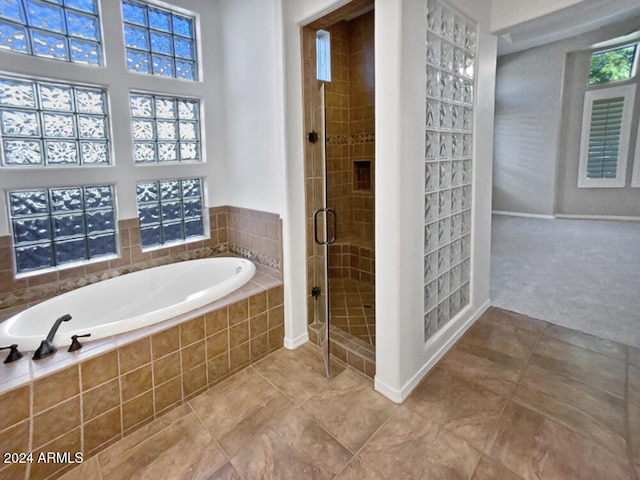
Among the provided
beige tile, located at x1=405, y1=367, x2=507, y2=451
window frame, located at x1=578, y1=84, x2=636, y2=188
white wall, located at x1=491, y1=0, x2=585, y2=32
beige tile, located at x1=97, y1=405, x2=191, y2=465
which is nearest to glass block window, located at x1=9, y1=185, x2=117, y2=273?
beige tile, located at x1=97, y1=405, x2=191, y2=465

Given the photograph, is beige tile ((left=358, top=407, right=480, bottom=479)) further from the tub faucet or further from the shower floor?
the tub faucet

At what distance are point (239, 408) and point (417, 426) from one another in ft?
3.23

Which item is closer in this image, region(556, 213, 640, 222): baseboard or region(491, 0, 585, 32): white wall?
region(491, 0, 585, 32): white wall

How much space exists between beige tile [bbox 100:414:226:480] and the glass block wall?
146cm

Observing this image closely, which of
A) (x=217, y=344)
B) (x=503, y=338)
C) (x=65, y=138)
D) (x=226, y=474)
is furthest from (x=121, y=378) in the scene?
(x=503, y=338)

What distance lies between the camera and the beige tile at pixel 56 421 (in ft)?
4.84

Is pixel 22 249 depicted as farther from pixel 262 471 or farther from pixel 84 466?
pixel 262 471

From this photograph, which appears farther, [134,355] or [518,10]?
[518,10]

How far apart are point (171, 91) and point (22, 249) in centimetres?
161

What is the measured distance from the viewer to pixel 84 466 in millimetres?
1586

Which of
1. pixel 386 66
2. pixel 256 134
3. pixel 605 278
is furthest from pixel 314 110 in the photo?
pixel 605 278

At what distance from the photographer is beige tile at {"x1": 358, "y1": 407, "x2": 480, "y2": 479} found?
4.98ft

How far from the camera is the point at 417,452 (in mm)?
1616

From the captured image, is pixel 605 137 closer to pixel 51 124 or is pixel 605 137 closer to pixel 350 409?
pixel 350 409
